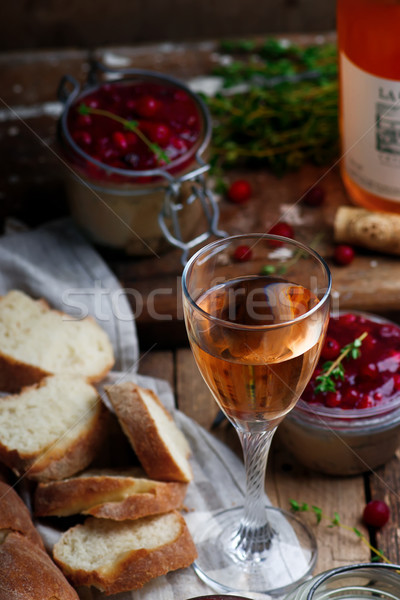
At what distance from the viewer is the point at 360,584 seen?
1.19m

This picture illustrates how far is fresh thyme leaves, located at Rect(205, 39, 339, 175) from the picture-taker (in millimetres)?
2344

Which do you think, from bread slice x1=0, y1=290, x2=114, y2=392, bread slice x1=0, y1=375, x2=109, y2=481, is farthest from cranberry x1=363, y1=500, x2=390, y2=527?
bread slice x1=0, y1=290, x2=114, y2=392

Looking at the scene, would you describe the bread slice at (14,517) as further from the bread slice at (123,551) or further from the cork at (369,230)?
the cork at (369,230)

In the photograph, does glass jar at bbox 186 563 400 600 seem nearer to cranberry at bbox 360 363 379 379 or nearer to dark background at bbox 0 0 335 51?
cranberry at bbox 360 363 379 379

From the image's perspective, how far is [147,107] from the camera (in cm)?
197

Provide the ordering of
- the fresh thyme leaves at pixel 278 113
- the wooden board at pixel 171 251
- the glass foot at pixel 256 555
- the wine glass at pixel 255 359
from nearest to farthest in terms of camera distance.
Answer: the wine glass at pixel 255 359
the glass foot at pixel 256 555
the wooden board at pixel 171 251
the fresh thyme leaves at pixel 278 113

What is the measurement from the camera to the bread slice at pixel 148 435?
4.86 feet

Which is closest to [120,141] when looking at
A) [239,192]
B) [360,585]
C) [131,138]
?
[131,138]

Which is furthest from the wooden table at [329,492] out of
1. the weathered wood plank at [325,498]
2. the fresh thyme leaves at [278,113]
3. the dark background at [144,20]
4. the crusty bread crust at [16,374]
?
the dark background at [144,20]

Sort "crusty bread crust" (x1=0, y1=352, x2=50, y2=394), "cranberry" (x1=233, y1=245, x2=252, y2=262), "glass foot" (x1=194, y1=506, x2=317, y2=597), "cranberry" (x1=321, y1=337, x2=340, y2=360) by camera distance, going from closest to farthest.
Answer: "cranberry" (x1=233, y1=245, x2=252, y2=262)
"glass foot" (x1=194, y1=506, x2=317, y2=597)
"cranberry" (x1=321, y1=337, x2=340, y2=360)
"crusty bread crust" (x1=0, y1=352, x2=50, y2=394)

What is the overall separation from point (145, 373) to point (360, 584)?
82cm

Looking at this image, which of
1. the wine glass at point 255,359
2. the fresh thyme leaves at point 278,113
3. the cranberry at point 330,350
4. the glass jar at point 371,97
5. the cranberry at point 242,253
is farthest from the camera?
the fresh thyme leaves at point 278,113

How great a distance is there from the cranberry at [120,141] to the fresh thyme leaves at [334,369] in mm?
766

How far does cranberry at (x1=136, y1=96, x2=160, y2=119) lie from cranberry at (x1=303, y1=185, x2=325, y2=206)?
1.65ft
